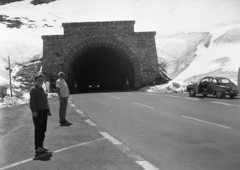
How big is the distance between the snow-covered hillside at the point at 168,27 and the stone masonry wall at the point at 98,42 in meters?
3.56

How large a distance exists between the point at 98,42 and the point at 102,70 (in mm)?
12979

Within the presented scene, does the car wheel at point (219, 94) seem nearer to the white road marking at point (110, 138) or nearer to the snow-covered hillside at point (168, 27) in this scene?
the snow-covered hillside at point (168, 27)

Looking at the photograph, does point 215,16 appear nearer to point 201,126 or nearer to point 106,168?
point 201,126

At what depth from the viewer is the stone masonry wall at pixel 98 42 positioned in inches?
1270

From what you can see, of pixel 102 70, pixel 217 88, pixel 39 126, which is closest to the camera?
pixel 39 126

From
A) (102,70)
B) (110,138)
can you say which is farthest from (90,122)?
(102,70)

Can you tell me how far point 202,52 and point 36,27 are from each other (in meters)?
30.1

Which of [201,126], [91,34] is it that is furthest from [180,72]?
[201,126]

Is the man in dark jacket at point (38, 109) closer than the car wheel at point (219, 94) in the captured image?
Yes

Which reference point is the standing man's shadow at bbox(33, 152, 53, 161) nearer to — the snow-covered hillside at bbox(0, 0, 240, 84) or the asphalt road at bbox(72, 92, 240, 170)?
the asphalt road at bbox(72, 92, 240, 170)

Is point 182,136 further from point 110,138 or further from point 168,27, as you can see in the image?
point 168,27

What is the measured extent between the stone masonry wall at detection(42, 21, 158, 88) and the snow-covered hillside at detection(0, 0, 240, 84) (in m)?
3.56

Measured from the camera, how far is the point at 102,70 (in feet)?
148

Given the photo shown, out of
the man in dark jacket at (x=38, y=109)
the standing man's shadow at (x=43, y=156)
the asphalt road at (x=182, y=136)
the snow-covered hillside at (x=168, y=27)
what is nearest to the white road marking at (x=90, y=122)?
the asphalt road at (x=182, y=136)
